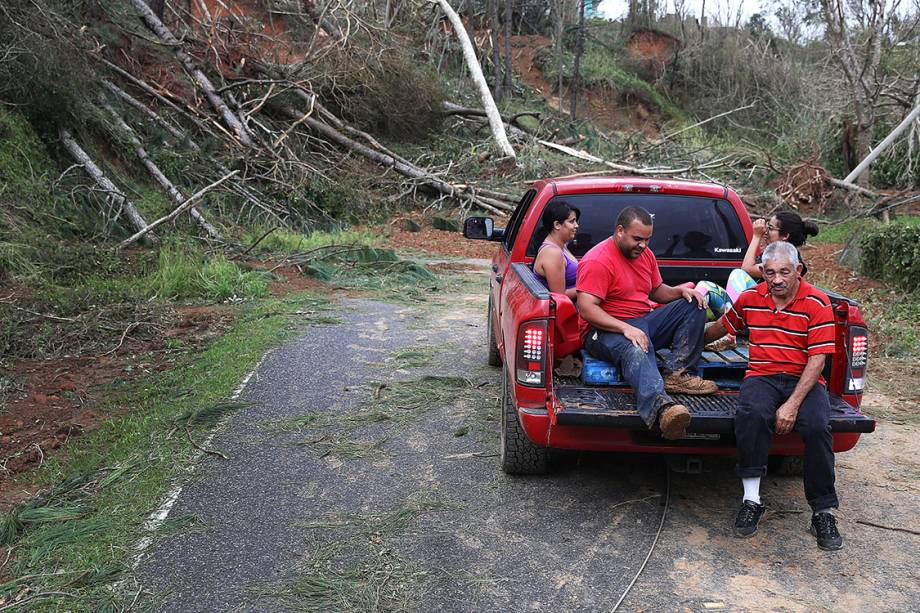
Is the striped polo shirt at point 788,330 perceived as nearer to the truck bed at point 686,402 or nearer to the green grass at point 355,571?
the truck bed at point 686,402

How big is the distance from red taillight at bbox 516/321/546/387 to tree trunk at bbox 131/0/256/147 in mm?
14398

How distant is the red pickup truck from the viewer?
4.28m

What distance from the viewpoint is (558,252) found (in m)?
5.43

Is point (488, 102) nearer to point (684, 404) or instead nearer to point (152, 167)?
point (152, 167)

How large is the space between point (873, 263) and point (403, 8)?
60.6 feet

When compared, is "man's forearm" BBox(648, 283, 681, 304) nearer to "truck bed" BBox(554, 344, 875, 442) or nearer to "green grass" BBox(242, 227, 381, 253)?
"truck bed" BBox(554, 344, 875, 442)

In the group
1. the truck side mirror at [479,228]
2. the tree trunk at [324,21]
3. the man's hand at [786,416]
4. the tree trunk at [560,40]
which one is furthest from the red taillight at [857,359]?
the tree trunk at [560,40]

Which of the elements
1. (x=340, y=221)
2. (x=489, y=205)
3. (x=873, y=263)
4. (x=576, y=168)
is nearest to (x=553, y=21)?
(x=576, y=168)

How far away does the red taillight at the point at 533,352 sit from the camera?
14.3 feet

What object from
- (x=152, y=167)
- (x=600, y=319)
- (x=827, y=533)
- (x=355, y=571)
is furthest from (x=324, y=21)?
(x=827, y=533)

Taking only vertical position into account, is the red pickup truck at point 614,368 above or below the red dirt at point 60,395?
above

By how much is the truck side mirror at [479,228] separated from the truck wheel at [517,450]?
2240mm

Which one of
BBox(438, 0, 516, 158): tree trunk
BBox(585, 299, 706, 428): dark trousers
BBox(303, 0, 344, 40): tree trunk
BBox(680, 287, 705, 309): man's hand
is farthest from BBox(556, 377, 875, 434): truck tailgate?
BBox(438, 0, 516, 158): tree trunk

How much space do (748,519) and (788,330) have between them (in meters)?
1.01
